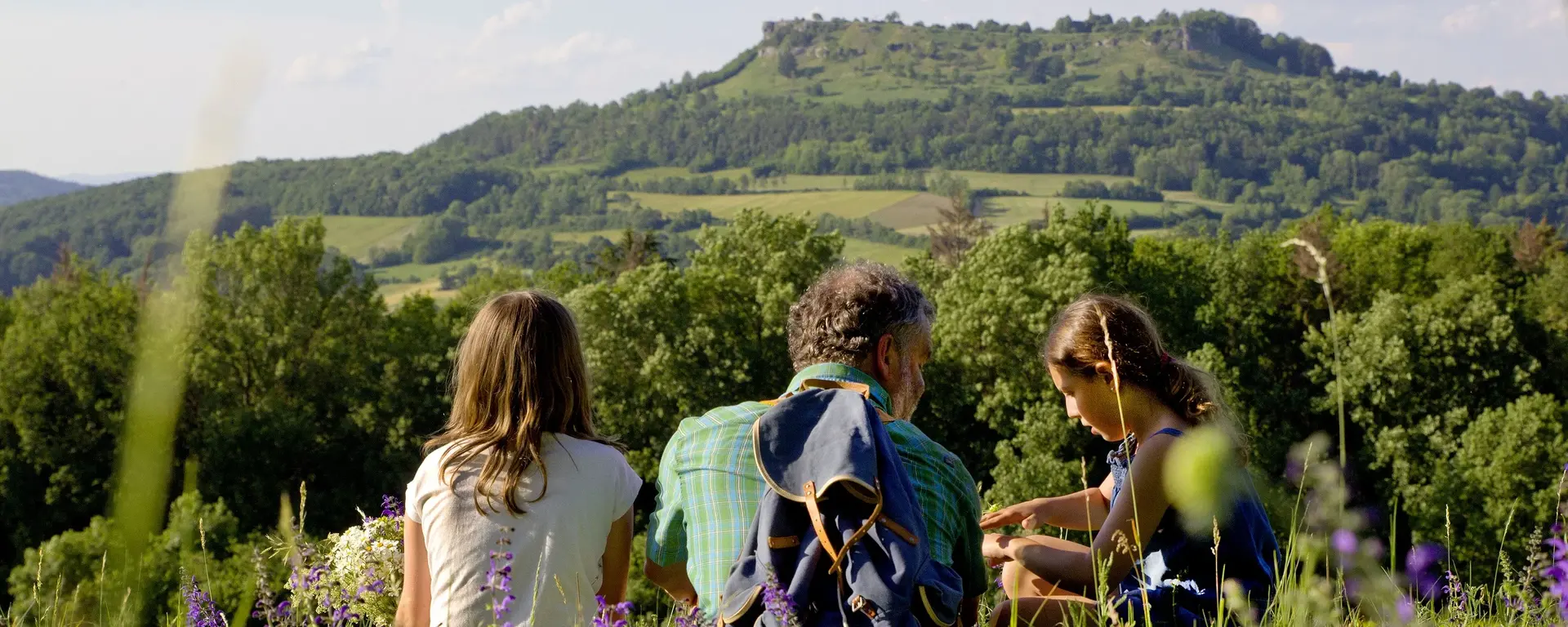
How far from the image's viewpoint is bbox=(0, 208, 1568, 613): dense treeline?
85.2 feet

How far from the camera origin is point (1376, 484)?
2767 centimetres

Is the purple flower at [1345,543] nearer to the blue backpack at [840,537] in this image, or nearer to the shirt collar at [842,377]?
the blue backpack at [840,537]

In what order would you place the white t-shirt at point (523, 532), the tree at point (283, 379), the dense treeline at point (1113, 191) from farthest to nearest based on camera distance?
the dense treeline at point (1113, 191) → the tree at point (283, 379) → the white t-shirt at point (523, 532)

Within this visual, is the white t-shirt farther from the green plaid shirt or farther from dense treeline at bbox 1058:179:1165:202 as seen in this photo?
dense treeline at bbox 1058:179:1165:202

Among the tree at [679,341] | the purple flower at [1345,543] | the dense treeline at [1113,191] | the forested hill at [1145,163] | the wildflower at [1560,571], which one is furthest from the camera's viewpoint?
the dense treeline at [1113,191]

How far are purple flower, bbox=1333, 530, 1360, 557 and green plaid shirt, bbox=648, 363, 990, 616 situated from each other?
4.31ft

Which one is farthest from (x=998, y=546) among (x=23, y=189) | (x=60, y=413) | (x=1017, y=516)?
(x=60, y=413)

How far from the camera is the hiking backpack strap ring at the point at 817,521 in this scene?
2512 mm

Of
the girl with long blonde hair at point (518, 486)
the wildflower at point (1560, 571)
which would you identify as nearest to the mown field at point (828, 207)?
the girl with long blonde hair at point (518, 486)

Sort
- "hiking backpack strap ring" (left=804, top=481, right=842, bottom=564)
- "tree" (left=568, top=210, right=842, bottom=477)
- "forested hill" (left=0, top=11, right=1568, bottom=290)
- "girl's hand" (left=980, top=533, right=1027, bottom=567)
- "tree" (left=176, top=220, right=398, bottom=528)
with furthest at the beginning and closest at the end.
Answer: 1. "forested hill" (left=0, top=11, right=1568, bottom=290)
2. "tree" (left=176, top=220, right=398, bottom=528)
3. "tree" (left=568, top=210, right=842, bottom=477)
4. "girl's hand" (left=980, top=533, right=1027, bottom=567)
5. "hiking backpack strap ring" (left=804, top=481, right=842, bottom=564)

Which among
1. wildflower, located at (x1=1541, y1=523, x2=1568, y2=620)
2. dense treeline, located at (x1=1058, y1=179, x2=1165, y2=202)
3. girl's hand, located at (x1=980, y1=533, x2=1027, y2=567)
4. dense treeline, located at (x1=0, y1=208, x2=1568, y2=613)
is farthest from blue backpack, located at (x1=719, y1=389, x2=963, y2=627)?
dense treeline, located at (x1=1058, y1=179, x2=1165, y2=202)

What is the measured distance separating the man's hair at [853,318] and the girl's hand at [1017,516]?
0.64 m

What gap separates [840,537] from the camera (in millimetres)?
2568

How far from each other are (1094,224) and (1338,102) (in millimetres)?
178135
